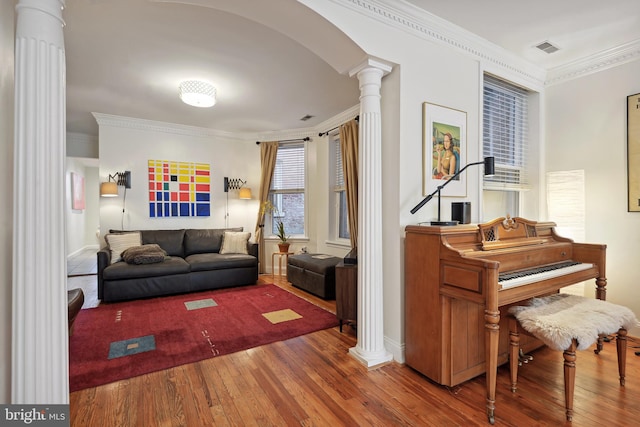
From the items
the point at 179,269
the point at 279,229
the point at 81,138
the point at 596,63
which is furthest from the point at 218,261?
the point at 596,63

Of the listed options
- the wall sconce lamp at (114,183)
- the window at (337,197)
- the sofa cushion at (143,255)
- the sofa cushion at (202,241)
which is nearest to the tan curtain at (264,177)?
the sofa cushion at (202,241)

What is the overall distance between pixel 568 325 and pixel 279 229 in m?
4.49

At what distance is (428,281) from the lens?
2.16 metres

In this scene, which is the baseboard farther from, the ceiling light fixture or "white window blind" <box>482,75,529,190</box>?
the ceiling light fixture

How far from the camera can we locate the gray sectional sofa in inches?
159

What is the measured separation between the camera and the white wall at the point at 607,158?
9.37ft

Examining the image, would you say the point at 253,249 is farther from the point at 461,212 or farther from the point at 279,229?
the point at 461,212

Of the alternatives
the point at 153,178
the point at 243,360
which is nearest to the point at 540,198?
the point at 243,360

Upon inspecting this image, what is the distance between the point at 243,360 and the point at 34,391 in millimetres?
1421

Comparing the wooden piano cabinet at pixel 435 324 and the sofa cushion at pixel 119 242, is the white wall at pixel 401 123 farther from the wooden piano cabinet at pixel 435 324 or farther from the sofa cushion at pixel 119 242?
the sofa cushion at pixel 119 242

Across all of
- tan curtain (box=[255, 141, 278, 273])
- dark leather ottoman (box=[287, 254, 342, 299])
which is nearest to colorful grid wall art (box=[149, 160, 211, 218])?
tan curtain (box=[255, 141, 278, 273])

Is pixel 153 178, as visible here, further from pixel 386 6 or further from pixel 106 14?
pixel 386 6

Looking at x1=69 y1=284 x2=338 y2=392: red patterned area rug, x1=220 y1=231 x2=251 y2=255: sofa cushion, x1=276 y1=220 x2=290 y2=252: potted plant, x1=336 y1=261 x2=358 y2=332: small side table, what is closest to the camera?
x1=69 y1=284 x2=338 y2=392: red patterned area rug

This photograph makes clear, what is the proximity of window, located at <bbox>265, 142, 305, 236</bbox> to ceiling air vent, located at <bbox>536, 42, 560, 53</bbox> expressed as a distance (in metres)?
3.70
